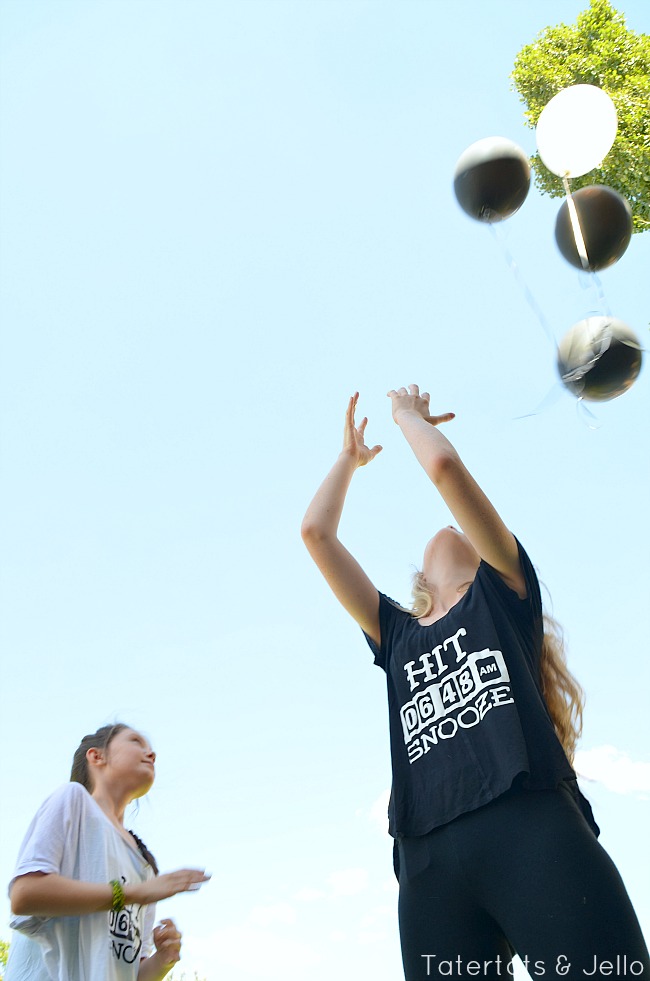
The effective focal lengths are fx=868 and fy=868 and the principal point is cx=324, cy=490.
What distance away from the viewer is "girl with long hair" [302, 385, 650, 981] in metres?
1.58

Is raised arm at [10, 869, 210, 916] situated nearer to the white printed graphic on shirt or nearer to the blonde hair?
the white printed graphic on shirt

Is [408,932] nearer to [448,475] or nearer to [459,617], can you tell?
[459,617]

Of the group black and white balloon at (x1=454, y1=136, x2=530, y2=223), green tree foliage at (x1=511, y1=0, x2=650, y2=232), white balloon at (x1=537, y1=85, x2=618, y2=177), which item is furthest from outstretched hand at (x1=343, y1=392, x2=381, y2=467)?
green tree foliage at (x1=511, y1=0, x2=650, y2=232)

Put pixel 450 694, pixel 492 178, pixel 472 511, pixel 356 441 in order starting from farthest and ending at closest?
pixel 492 178 < pixel 356 441 < pixel 472 511 < pixel 450 694

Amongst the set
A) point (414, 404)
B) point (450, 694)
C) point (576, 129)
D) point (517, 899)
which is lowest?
point (517, 899)

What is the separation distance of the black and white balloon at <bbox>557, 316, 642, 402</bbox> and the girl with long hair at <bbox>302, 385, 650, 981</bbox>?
0.99 metres

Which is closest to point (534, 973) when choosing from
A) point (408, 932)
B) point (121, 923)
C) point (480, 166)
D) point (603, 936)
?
point (603, 936)

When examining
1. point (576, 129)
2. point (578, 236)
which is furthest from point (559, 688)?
point (576, 129)

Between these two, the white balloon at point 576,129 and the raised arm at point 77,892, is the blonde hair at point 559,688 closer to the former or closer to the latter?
the raised arm at point 77,892

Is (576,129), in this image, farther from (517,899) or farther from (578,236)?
(517,899)

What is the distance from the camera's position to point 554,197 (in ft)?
25.3

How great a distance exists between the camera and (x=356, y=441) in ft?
9.08

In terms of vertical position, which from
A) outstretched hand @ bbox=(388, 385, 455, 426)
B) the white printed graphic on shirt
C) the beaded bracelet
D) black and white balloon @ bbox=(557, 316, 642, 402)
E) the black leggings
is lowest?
the black leggings

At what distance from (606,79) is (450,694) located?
680cm
